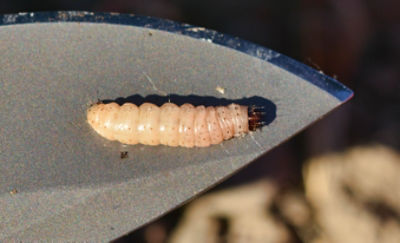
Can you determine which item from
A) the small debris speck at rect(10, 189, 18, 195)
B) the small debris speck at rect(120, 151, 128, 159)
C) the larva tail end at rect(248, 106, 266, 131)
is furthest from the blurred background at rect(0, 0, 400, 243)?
the small debris speck at rect(10, 189, 18, 195)

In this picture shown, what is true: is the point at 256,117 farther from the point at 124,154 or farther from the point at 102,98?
the point at 102,98

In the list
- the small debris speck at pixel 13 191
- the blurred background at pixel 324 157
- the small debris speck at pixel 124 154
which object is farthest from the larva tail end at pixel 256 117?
the small debris speck at pixel 13 191

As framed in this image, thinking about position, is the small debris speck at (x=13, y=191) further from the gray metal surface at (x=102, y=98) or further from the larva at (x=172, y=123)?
the larva at (x=172, y=123)

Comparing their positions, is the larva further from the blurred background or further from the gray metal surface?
the blurred background

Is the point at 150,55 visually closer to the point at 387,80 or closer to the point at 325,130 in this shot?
the point at 325,130

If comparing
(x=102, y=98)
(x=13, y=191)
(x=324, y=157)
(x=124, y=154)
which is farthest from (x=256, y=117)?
(x=13, y=191)

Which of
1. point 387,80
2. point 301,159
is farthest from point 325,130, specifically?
point 387,80
